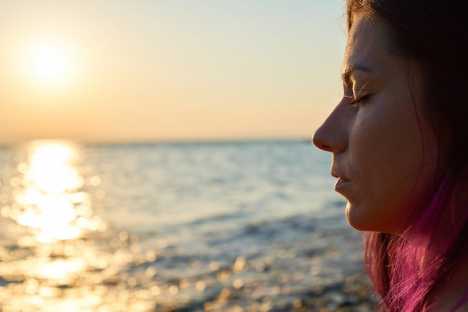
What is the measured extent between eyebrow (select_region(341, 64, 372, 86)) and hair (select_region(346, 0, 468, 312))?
0.09m

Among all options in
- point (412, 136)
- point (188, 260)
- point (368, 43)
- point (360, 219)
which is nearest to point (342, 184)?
point (360, 219)

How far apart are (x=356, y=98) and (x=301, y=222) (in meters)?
16.2

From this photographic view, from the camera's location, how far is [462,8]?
4.29 ft

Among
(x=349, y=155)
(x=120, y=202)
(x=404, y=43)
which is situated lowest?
(x=120, y=202)

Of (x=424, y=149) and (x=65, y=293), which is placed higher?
(x=424, y=149)

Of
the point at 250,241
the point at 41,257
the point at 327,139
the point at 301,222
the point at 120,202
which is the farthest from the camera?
the point at 120,202

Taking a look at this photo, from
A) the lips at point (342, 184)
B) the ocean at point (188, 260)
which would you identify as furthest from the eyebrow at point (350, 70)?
the ocean at point (188, 260)

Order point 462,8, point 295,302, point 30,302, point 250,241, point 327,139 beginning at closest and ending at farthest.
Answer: point 462,8, point 327,139, point 295,302, point 30,302, point 250,241

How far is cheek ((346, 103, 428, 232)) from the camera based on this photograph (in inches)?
54.8

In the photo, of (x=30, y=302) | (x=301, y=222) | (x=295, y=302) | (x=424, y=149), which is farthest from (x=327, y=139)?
(x=301, y=222)

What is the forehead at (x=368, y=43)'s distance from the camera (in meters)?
1.43

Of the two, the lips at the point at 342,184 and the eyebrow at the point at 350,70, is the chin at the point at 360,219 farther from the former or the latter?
the eyebrow at the point at 350,70

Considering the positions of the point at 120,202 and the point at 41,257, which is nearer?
the point at 41,257

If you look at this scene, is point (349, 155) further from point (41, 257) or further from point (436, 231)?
point (41, 257)
